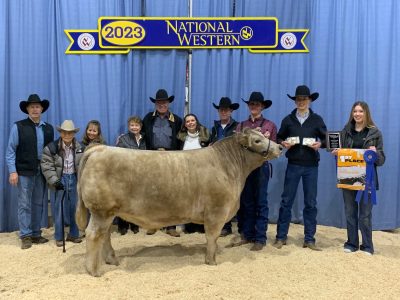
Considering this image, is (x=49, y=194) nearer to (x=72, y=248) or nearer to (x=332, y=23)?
(x=72, y=248)

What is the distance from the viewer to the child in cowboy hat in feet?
15.6

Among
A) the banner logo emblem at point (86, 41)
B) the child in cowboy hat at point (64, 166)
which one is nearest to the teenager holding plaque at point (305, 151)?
the child in cowboy hat at point (64, 166)

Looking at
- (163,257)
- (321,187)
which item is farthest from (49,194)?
(321,187)

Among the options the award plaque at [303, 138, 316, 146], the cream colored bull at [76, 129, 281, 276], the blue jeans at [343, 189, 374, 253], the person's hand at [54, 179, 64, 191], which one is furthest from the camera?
the person's hand at [54, 179, 64, 191]

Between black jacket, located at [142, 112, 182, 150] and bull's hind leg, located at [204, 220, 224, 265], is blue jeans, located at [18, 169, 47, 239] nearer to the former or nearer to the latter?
black jacket, located at [142, 112, 182, 150]

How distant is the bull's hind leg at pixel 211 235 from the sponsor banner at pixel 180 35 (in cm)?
276

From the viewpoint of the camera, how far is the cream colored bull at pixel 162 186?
3.60 metres

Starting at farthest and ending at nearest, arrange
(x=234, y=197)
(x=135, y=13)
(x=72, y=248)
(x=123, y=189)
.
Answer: (x=135, y=13), (x=72, y=248), (x=234, y=197), (x=123, y=189)

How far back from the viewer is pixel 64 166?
4832mm

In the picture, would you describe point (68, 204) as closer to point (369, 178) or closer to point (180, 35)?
point (180, 35)

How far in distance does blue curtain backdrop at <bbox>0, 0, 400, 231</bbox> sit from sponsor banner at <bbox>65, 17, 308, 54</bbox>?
111 millimetres

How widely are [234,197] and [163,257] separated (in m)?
1.07

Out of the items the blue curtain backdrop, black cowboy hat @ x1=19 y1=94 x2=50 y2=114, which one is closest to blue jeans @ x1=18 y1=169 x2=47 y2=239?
the blue curtain backdrop

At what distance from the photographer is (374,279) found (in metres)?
3.66
